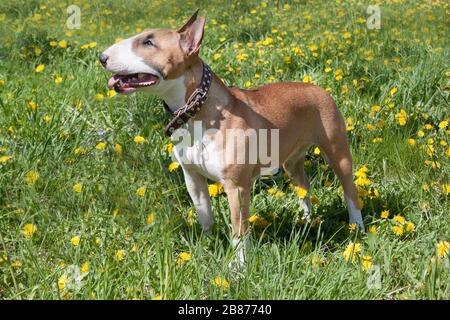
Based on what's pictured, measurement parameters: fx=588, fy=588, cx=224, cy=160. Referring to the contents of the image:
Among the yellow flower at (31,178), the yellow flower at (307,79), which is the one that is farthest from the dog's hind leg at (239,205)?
the yellow flower at (307,79)

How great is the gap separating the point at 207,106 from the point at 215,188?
60cm

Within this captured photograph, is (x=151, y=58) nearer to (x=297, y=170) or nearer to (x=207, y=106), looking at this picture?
(x=207, y=106)

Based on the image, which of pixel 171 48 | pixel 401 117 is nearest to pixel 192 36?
pixel 171 48

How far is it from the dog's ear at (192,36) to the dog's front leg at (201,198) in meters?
0.70

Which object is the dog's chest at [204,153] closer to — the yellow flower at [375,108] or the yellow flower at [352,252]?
the yellow flower at [352,252]

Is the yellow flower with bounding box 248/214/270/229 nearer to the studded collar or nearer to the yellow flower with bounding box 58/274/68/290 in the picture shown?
the studded collar

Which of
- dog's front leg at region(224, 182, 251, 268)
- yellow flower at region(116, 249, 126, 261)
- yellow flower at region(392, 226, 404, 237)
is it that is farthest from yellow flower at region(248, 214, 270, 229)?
yellow flower at region(116, 249, 126, 261)

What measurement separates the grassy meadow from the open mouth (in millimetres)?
586

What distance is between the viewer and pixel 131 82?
9.45 feet

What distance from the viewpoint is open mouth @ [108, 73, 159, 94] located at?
286 centimetres

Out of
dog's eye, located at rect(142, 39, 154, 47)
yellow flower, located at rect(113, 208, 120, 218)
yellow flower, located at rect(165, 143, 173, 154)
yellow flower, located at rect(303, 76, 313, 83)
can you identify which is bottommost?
yellow flower, located at rect(113, 208, 120, 218)

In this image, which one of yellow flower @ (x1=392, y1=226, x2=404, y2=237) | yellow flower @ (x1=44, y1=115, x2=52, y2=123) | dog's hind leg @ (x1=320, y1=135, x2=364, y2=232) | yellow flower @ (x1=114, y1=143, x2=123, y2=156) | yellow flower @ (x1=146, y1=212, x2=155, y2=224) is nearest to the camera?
yellow flower @ (x1=146, y1=212, x2=155, y2=224)

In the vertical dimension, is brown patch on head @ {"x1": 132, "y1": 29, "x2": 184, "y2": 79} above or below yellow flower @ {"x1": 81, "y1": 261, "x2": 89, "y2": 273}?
above
